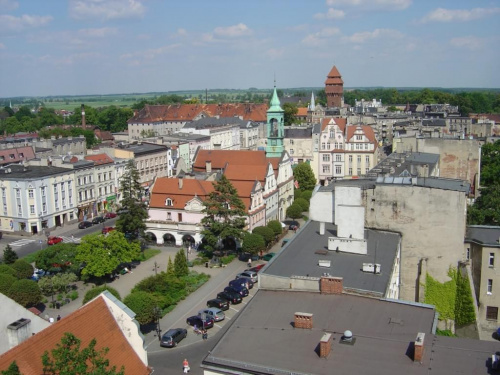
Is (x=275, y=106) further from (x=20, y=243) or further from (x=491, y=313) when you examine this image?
(x=491, y=313)

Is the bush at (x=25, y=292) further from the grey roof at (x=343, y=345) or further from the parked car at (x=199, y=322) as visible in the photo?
the grey roof at (x=343, y=345)

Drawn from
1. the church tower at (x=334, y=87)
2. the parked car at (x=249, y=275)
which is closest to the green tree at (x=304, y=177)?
the parked car at (x=249, y=275)

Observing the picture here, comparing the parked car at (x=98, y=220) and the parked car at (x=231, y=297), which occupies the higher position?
the parked car at (x=98, y=220)

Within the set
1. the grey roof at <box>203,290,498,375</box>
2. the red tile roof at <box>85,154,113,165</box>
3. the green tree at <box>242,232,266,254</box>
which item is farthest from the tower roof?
the grey roof at <box>203,290,498,375</box>

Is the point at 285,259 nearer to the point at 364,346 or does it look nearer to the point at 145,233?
A: the point at 364,346

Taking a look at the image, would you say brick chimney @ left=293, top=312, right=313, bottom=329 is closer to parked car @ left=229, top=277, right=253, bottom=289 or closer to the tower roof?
parked car @ left=229, top=277, right=253, bottom=289
